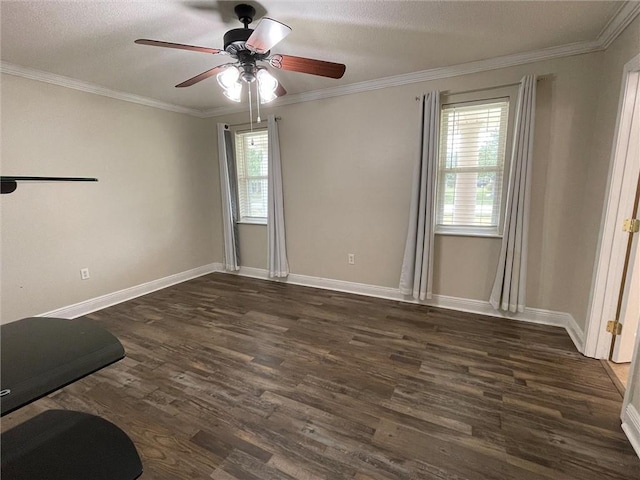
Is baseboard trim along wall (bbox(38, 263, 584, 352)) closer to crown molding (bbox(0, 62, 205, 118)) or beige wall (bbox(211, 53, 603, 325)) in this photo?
beige wall (bbox(211, 53, 603, 325))

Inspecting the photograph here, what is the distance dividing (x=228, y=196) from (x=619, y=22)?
13.8 feet

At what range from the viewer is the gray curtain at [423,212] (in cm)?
293

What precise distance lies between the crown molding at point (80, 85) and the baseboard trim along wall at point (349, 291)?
7.39 ft

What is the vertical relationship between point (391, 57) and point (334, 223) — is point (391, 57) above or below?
above

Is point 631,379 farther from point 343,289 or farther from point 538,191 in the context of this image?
point 343,289

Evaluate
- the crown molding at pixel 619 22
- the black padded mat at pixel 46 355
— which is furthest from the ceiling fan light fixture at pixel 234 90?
the crown molding at pixel 619 22

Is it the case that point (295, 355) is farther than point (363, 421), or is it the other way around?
point (295, 355)

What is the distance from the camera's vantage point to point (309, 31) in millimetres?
2141

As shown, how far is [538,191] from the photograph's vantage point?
8.84ft

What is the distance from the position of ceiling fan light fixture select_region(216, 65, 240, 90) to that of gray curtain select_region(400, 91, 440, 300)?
1.85m

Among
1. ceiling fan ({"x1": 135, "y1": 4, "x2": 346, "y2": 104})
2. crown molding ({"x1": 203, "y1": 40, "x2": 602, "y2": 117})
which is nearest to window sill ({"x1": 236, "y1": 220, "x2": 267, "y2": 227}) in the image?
crown molding ({"x1": 203, "y1": 40, "x2": 602, "y2": 117})

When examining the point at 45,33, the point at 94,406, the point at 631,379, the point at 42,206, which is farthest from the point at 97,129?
the point at 631,379

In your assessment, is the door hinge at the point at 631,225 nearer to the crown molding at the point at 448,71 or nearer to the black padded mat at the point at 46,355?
the crown molding at the point at 448,71

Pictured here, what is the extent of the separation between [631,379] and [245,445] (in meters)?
2.13
